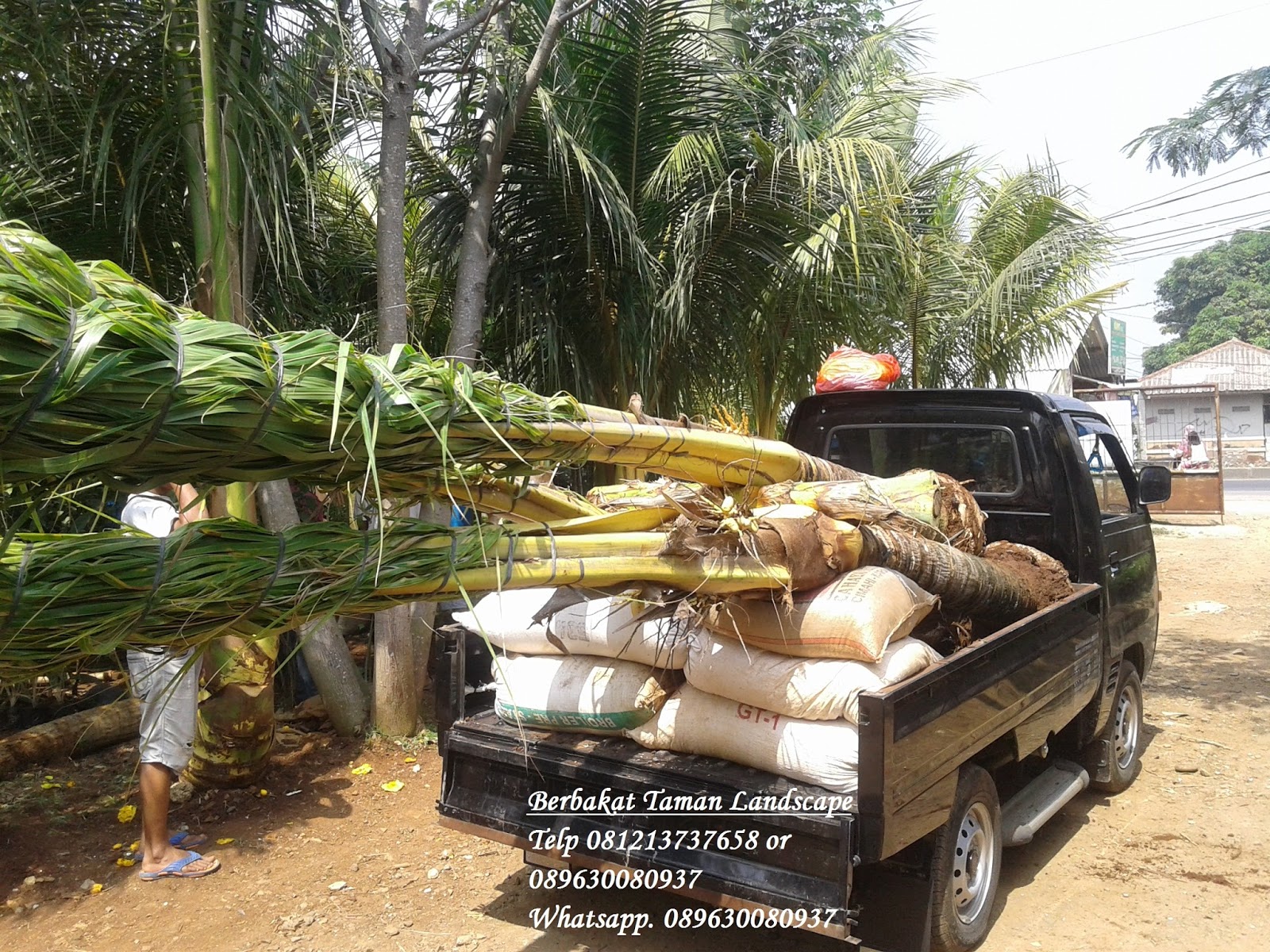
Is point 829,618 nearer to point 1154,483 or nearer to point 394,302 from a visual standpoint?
point 1154,483

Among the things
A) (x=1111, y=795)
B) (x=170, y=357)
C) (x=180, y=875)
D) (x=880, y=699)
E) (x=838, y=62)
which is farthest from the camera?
(x=838, y=62)

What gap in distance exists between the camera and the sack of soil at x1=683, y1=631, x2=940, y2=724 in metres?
2.86

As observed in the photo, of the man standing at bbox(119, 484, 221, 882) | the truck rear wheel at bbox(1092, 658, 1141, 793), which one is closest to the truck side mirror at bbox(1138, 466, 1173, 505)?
the truck rear wheel at bbox(1092, 658, 1141, 793)

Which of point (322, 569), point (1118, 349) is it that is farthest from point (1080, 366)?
point (322, 569)

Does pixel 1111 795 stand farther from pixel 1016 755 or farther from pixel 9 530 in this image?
pixel 9 530

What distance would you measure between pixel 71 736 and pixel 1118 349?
30275 mm

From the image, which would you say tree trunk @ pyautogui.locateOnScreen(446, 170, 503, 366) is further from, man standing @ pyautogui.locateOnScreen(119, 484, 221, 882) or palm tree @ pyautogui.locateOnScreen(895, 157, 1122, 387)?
palm tree @ pyautogui.locateOnScreen(895, 157, 1122, 387)

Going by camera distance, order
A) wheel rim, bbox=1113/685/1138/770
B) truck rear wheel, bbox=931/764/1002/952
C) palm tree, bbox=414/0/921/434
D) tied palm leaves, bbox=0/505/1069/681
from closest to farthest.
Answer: tied palm leaves, bbox=0/505/1069/681
truck rear wheel, bbox=931/764/1002/952
wheel rim, bbox=1113/685/1138/770
palm tree, bbox=414/0/921/434

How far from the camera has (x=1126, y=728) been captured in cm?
506

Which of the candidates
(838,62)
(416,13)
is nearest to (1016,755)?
(416,13)

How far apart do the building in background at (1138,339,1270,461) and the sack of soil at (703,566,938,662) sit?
3577 centimetres

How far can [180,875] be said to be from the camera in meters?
4.01

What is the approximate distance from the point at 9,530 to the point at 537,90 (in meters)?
4.59

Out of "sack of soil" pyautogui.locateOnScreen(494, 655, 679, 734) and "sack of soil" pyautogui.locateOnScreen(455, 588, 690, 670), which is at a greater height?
"sack of soil" pyautogui.locateOnScreen(455, 588, 690, 670)
